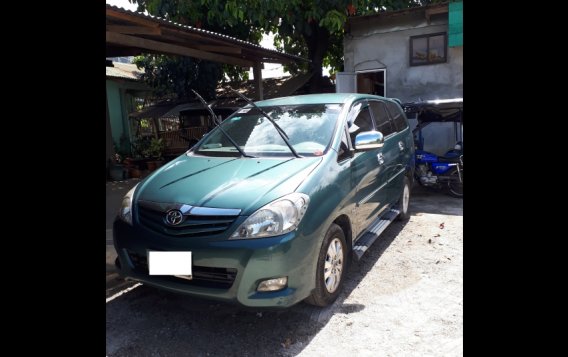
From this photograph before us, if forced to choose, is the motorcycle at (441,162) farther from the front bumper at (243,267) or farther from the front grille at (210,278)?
the front grille at (210,278)

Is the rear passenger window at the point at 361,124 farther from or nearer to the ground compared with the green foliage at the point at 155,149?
farther from the ground

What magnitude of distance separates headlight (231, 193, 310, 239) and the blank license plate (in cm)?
37

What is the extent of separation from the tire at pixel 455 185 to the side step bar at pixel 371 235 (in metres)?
2.68

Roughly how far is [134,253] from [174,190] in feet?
1.77

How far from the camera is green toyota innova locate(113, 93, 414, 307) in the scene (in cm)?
256

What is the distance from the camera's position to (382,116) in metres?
4.73

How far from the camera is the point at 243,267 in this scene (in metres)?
2.51

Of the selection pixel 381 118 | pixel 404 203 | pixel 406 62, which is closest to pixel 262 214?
pixel 381 118

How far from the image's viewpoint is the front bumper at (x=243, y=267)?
2512 millimetres

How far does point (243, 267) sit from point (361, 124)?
7.31 ft

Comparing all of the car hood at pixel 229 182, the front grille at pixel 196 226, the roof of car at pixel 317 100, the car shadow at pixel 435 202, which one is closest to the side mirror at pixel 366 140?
the car hood at pixel 229 182

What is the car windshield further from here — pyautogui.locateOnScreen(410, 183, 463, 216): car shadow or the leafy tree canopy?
the leafy tree canopy

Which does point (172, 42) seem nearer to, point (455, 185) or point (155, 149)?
point (155, 149)

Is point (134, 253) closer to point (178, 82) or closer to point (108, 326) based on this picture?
point (108, 326)
